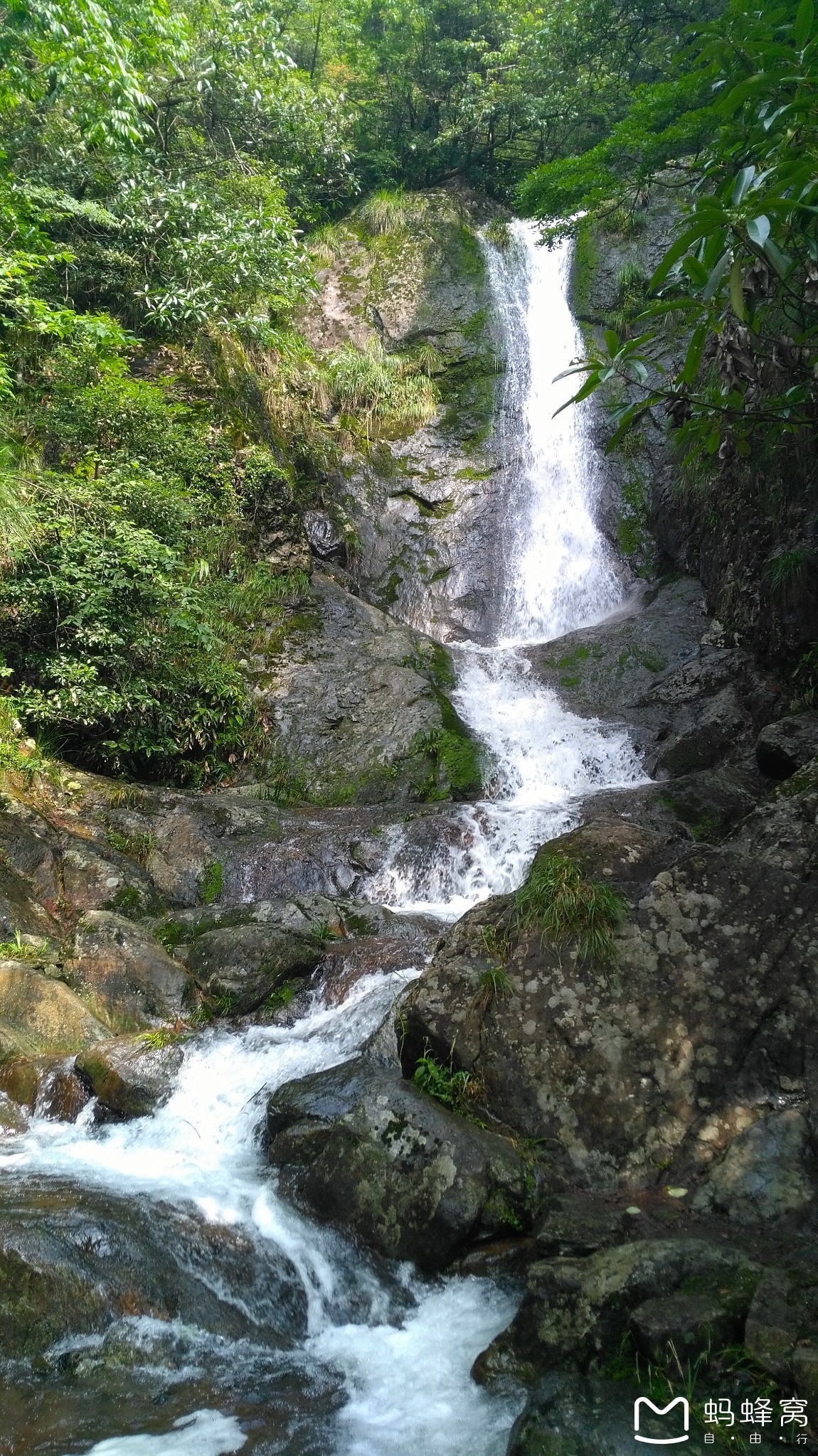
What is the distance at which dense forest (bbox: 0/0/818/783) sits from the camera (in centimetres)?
416

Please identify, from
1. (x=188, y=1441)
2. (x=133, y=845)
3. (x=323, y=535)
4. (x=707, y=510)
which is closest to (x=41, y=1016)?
(x=133, y=845)

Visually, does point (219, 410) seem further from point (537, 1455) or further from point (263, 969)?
point (537, 1455)

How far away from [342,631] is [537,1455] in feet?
34.0

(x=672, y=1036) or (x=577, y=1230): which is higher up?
(x=672, y=1036)

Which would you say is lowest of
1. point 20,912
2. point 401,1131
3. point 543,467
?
point 401,1131

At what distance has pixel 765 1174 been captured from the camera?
11.2 ft

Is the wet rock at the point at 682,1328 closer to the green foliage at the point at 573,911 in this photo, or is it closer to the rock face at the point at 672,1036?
the rock face at the point at 672,1036

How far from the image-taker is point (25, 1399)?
2867 millimetres

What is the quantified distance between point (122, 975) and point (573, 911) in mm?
3482

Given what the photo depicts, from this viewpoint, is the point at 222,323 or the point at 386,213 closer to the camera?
the point at 222,323

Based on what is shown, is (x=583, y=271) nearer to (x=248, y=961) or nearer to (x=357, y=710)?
(x=357, y=710)

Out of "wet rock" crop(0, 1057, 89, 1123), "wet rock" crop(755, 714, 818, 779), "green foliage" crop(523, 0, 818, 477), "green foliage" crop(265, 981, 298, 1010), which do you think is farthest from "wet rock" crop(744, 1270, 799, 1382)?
"wet rock" crop(755, 714, 818, 779)

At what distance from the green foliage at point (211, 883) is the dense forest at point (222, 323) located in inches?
77.5

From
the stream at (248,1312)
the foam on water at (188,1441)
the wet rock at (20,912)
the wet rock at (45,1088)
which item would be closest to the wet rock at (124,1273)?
the stream at (248,1312)
